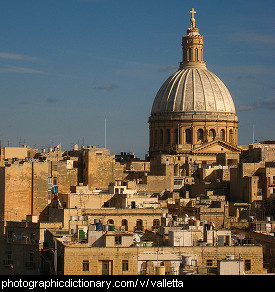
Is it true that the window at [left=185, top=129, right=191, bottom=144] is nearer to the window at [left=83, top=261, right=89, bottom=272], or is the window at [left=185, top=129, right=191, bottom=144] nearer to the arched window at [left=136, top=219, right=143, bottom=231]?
the arched window at [left=136, top=219, right=143, bottom=231]

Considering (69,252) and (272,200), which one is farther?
(272,200)

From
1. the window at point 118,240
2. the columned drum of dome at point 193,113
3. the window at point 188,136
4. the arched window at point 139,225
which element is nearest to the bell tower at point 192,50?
the columned drum of dome at point 193,113

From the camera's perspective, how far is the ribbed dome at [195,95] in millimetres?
83875

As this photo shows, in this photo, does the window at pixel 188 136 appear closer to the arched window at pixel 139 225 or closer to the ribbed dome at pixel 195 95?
the ribbed dome at pixel 195 95

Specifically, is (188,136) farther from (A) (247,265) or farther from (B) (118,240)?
(A) (247,265)

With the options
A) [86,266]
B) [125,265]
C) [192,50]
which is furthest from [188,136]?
[86,266]

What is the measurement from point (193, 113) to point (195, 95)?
1.36 meters

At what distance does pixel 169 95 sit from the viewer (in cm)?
8481

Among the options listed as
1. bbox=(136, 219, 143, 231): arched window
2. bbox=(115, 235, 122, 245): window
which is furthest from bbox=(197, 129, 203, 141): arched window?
bbox=(115, 235, 122, 245): window

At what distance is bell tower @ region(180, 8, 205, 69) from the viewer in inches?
3435
